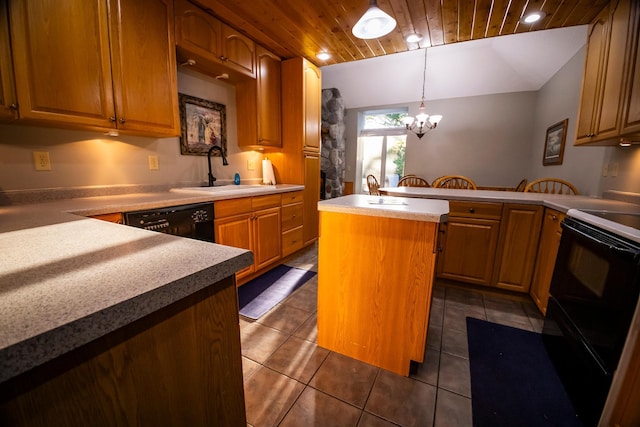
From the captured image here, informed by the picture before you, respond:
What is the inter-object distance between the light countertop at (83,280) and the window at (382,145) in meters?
6.04

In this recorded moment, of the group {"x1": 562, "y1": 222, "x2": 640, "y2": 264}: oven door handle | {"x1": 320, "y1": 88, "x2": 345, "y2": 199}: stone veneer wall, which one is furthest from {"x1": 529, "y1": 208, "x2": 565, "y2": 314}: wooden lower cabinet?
{"x1": 320, "y1": 88, "x2": 345, "y2": 199}: stone veneer wall

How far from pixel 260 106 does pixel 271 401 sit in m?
2.62

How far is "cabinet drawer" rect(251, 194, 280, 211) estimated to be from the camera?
2464 millimetres

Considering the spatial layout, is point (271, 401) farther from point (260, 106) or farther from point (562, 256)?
point (260, 106)

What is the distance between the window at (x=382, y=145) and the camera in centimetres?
611

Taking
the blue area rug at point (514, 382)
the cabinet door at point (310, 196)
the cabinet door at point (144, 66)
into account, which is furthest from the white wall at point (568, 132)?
the cabinet door at point (144, 66)

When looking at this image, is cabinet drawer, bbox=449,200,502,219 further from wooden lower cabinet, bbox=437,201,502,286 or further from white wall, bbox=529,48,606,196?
white wall, bbox=529,48,606,196

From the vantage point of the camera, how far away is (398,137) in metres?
6.11

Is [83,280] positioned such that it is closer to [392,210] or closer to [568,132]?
[392,210]

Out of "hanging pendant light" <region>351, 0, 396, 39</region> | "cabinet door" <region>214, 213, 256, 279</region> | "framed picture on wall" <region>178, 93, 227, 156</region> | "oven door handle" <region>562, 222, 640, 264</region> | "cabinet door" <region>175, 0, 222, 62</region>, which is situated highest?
"cabinet door" <region>175, 0, 222, 62</region>

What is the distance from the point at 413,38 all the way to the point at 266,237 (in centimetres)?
242

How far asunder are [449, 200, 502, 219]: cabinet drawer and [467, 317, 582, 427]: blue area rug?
2.82ft

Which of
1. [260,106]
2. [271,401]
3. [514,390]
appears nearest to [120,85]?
[260,106]

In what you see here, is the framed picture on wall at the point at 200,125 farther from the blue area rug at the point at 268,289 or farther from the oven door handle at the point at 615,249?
the oven door handle at the point at 615,249
